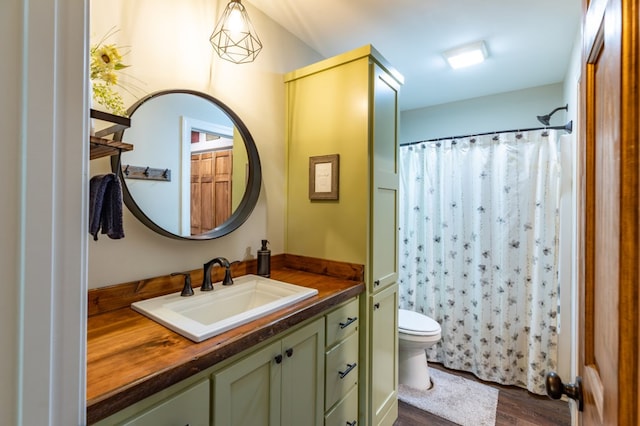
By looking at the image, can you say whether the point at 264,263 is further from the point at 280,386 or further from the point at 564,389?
the point at 564,389

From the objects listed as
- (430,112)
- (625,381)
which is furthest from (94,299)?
(430,112)

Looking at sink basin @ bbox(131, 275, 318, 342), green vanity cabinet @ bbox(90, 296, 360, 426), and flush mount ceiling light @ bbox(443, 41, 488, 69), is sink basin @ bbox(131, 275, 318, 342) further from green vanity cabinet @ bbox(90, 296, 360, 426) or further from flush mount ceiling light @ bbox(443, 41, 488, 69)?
flush mount ceiling light @ bbox(443, 41, 488, 69)

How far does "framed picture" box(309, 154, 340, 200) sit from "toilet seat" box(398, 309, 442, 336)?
1149 millimetres

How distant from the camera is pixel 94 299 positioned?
109 centimetres

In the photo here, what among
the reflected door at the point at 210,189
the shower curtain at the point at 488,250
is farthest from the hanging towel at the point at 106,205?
the shower curtain at the point at 488,250

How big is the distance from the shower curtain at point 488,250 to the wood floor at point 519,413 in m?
0.11

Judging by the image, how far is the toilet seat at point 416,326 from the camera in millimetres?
2113

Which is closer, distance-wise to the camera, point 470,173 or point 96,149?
point 96,149

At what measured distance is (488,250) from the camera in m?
2.37

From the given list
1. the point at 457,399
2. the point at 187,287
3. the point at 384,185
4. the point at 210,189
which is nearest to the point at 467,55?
the point at 384,185

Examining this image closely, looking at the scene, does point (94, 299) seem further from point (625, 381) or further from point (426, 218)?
point (426, 218)

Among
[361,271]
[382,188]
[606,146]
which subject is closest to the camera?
[606,146]

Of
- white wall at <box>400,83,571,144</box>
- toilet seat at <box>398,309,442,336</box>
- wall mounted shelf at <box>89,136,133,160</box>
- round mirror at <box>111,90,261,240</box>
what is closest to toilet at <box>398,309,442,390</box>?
toilet seat at <box>398,309,442,336</box>

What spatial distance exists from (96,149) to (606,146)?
1.24 metres
